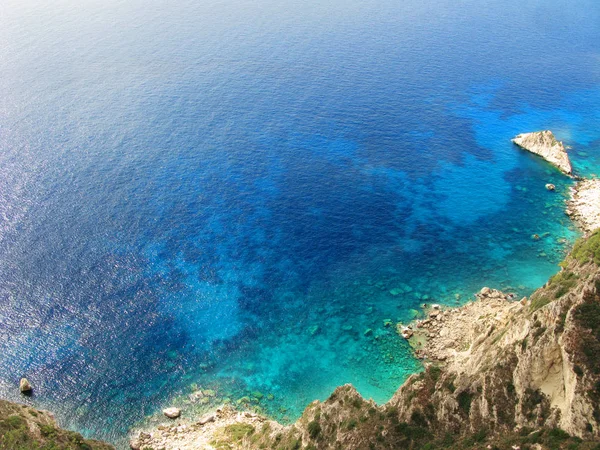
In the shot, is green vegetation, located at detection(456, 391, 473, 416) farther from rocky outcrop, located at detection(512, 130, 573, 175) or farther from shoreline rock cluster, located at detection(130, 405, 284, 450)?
rocky outcrop, located at detection(512, 130, 573, 175)

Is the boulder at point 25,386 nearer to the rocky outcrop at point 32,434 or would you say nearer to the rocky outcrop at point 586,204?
the rocky outcrop at point 32,434

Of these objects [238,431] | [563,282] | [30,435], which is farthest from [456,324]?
[30,435]

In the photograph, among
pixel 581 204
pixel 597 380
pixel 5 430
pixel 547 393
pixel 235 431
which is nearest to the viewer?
pixel 597 380

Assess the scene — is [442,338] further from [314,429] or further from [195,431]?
[195,431]

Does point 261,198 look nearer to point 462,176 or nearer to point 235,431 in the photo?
point 462,176

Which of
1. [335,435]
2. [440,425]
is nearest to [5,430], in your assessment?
[335,435]

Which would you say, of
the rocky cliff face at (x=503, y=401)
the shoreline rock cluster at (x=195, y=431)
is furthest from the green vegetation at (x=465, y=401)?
the shoreline rock cluster at (x=195, y=431)

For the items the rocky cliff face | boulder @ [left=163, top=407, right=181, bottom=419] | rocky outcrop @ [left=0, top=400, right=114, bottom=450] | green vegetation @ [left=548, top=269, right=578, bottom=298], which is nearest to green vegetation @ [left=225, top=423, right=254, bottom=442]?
the rocky cliff face
